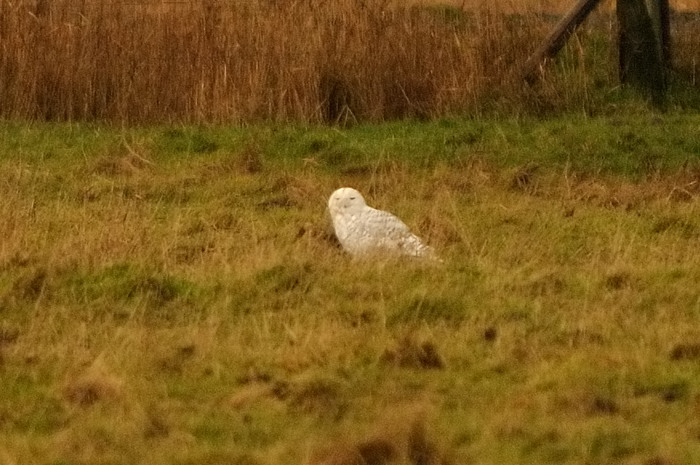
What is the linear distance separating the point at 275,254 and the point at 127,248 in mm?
775

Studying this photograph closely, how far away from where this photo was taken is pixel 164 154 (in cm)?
903

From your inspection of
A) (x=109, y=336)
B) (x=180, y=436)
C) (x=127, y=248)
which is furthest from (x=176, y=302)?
(x=180, y=436)

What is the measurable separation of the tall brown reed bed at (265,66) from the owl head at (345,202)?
3642 mm

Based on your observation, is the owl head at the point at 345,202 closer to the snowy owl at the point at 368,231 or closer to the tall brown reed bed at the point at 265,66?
the snowy owl at the point at 368,231

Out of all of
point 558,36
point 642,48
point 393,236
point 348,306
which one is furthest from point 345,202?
point 642,48

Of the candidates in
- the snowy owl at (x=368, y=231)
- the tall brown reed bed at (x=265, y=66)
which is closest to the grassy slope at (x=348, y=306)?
the snowy owl at (x=368, y=231)

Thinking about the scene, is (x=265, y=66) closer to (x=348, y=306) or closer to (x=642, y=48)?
(x=642, y=48)

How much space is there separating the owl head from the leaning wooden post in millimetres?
4325

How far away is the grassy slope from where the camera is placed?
4035 millimetres

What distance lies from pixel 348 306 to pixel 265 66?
516 centimetres

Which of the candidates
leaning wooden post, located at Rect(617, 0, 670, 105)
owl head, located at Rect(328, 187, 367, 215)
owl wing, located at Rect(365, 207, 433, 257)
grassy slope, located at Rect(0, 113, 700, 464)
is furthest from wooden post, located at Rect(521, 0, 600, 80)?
owl wing, located at Rect(365, 207, 433, 257)

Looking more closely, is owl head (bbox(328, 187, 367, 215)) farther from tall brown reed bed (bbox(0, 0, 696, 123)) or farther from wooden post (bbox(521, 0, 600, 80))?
wooden post (bbox(521, 0, 600, 80))

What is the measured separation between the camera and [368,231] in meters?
6.20

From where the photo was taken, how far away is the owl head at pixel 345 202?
6.42 metres
